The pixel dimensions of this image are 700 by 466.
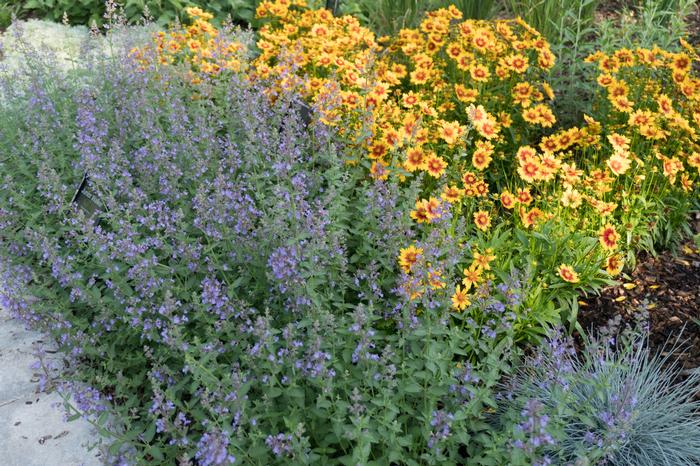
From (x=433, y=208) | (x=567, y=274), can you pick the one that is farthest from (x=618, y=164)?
(x=433, y=208)

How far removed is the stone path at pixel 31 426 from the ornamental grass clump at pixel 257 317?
0.11m

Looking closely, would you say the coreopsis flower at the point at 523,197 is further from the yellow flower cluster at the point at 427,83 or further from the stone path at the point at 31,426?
the stone path at the point at 31,426

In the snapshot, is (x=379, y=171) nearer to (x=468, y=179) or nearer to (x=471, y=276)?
(x=468, y=179)

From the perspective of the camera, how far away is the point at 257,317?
2.62m

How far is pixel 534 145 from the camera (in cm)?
459

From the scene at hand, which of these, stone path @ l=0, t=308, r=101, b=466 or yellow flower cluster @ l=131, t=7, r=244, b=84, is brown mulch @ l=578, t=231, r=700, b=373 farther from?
yellow flower cluster @ l=131, t=7, r=244, b=84

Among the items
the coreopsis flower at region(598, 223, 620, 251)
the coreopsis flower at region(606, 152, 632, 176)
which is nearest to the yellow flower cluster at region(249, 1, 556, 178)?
the coreopsis flower at region(606, 152, 632, 176)

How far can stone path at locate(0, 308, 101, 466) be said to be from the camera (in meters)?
2.80

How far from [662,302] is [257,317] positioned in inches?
94.8

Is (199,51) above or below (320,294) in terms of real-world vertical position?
above

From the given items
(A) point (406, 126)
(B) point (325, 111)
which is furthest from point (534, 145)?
(B) point (325, 111)

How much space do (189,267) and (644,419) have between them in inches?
84.7

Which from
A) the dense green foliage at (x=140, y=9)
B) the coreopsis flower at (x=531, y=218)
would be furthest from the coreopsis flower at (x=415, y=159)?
the dense green foliage at (x=140, y=9)

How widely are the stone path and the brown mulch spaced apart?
2.65m
